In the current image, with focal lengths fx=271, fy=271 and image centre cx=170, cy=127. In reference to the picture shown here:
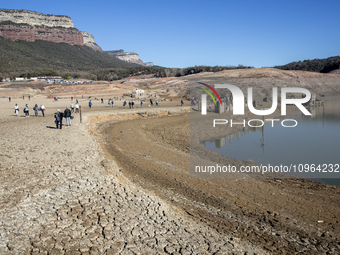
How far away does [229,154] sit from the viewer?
52.4ft

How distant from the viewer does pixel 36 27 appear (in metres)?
156

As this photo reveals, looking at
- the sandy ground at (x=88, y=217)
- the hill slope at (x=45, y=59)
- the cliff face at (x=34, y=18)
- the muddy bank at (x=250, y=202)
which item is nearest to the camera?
the sandy ground at (x=88, y=217)

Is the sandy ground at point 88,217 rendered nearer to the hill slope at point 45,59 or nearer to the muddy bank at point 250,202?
the muddy bank at point 250,202

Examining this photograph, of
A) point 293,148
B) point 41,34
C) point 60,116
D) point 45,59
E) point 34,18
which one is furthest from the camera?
point 34,18

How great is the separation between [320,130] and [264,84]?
106ft

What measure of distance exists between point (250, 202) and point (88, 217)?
16.0 ft

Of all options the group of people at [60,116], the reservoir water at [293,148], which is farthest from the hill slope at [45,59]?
the reservoir water at [293,148]

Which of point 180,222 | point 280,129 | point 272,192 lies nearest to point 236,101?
point 280,129


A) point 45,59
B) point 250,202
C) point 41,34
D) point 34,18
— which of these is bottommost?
point 250,202

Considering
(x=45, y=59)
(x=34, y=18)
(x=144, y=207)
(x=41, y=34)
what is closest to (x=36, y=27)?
(x=41, y=34)

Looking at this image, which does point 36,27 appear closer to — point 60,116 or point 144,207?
point 60,116

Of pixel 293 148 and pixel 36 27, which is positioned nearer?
pixel 293 148

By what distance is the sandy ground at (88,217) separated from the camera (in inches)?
221

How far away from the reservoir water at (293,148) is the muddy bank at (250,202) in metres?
1.83
